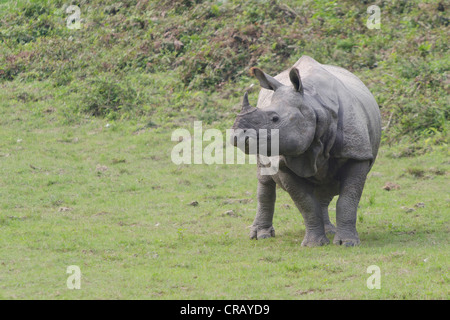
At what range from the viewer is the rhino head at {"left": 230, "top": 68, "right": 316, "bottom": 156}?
8.27 meters

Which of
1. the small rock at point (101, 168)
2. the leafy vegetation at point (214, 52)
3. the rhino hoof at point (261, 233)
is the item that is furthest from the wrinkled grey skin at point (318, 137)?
the leafy vegetation at point (214, 52)

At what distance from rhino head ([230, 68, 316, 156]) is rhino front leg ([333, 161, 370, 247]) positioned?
110 cm

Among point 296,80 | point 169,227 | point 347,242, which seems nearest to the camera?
point 296,80

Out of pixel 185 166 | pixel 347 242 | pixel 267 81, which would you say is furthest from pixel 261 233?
pixel 185 166

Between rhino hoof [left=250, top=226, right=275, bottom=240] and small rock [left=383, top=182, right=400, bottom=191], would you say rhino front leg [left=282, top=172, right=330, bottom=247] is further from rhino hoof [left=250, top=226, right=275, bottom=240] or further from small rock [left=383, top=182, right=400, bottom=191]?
small rock [left=383, top=182, right=400, bottom=191]

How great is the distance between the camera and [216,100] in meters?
18.4

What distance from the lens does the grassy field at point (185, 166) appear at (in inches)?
329

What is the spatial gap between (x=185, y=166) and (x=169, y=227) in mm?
4038

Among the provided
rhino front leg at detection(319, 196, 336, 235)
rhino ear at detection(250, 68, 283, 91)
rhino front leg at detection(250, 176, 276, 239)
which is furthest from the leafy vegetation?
rhino ear at detection(250, 68, 283, 91)

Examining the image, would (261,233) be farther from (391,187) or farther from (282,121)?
(391,187)

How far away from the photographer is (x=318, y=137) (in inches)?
350

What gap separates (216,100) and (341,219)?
30.1ft

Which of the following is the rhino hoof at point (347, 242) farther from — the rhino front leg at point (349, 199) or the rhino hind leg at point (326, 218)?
the rhino hind leg at point (326, 218)

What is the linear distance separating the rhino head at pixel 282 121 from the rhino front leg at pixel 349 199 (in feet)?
3.62
